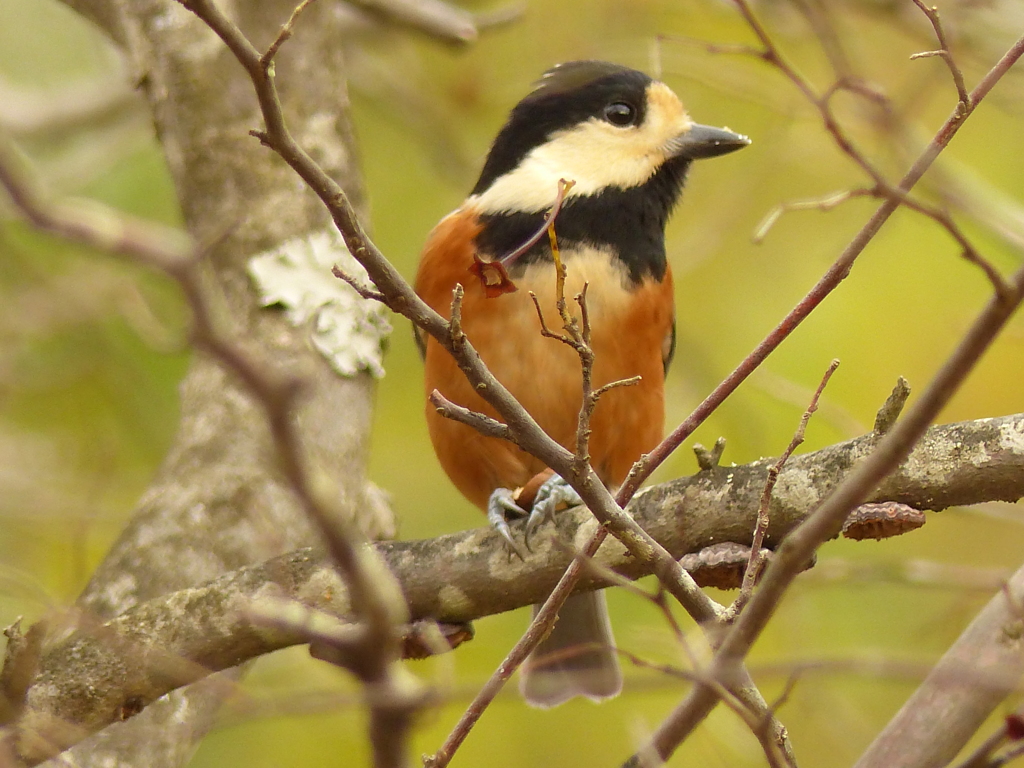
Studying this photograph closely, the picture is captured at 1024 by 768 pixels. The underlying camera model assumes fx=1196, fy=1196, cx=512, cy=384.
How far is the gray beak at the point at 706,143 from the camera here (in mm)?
3527

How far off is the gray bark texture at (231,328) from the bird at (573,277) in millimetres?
319

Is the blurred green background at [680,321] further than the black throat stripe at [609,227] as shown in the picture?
Yes

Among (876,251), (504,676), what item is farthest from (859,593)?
(504,676)

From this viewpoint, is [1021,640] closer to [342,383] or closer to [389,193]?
[342,383]

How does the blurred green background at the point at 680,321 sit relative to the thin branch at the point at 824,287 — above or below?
above

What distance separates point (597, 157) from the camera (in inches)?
138

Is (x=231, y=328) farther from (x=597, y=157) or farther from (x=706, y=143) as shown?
(x=706, y=143)

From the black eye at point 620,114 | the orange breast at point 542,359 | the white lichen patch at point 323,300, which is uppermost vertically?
the black eye at point 620,114

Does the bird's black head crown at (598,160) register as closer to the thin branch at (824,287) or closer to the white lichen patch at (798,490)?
the white lichen patch at (798,490)

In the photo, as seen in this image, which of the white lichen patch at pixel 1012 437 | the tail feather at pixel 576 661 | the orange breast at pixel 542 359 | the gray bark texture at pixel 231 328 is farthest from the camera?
the tail feather at pixel 576 661

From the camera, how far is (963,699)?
2.24m

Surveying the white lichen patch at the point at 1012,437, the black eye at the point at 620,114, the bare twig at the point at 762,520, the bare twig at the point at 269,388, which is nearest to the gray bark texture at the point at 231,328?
the black eye at the point at 620,114

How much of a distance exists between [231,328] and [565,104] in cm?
130

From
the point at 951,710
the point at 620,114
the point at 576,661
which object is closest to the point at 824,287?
the point at 951,710
